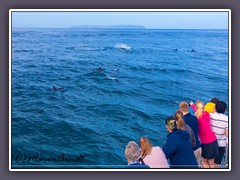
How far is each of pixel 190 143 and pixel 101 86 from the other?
2057 mm

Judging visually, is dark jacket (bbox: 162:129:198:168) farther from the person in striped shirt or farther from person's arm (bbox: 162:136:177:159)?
the person in striped shirt

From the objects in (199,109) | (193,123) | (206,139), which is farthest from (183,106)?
(206,139)

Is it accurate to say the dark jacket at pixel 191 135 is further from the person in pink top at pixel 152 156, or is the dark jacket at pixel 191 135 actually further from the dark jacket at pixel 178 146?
the person in pink top at pixel 152 156

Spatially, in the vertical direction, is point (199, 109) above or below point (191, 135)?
above

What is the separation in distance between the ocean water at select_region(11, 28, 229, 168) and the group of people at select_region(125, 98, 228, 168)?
357 mm

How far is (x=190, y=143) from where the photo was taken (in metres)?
4.95

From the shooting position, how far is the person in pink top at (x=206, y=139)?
213 inches

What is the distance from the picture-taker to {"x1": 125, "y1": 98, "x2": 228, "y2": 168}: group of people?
466 centimetres

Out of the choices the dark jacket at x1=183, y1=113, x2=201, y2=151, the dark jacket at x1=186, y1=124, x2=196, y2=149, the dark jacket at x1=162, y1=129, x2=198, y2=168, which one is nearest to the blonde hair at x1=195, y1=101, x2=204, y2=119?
the dark jacket at x1=183, y1=113, x2=201, y2=151

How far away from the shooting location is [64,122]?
239 inches

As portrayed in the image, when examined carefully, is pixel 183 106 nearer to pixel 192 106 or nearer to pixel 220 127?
pixel 192 106

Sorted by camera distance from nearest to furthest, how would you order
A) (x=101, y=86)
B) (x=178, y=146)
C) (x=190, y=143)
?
(x=178, y=146), (x=190, y=143), (x=101, y=86)

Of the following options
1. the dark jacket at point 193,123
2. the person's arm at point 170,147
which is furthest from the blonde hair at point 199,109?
the person's arm at point 170,147

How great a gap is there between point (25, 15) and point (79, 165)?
9.15 ft
